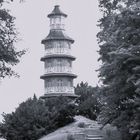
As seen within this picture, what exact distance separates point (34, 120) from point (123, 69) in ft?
71.4

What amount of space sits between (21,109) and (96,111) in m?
9.82

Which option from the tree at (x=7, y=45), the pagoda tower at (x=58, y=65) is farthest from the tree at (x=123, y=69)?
the pagoda tower at (x=58, y=65)

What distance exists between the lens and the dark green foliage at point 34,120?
45594 mm

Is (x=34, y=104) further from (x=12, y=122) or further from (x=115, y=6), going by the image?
(x=115, y=6)

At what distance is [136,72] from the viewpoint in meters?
24.8

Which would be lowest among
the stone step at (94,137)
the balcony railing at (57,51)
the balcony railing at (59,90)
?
the stone step at (94,137)

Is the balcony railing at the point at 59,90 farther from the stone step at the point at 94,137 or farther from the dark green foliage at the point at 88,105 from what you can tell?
the stone step at the point at 94,137

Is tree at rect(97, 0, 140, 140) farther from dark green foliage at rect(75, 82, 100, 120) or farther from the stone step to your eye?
dark green foliage at rect(75, 82, 100, 120)

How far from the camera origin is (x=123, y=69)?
26.0 meters

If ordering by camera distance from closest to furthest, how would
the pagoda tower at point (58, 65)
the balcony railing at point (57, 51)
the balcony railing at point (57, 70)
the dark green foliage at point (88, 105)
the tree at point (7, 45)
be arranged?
the tree at point (7, 45), the dark green foliage at point (88, 105), the pagoda tower at point (58, 65), the balcony railing at point (57, 70), the balcony railing at point (57, 51)

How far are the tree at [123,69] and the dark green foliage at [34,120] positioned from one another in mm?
17614

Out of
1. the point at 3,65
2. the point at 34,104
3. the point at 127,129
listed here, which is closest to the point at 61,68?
the point at 34,104

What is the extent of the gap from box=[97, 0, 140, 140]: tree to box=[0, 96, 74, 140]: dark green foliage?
17.6 meters

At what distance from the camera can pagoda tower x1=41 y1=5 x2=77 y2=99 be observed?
61.8 m
